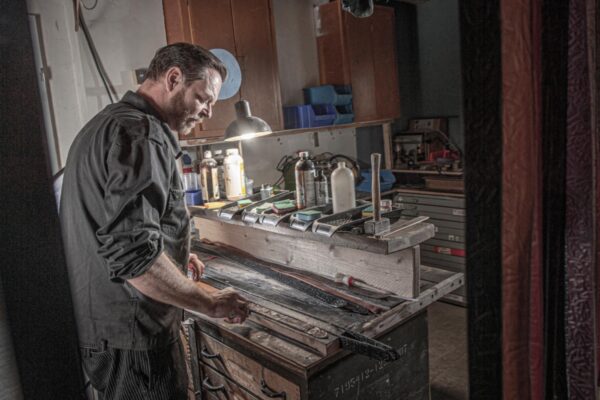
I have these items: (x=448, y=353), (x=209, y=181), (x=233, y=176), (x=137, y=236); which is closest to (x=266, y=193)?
(x=233, y=176)

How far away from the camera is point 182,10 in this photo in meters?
2.64

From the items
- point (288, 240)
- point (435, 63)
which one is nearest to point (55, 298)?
point (288, 240)

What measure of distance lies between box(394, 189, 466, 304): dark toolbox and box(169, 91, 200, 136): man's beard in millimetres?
2208

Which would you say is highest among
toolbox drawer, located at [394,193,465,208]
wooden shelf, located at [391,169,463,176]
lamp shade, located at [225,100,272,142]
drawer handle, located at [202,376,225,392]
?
lamp shade, located at [225,100,272,142]

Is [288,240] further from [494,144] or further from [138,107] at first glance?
[494,144]

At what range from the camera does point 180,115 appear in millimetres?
1604

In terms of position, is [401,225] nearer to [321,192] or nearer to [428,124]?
[321,192]

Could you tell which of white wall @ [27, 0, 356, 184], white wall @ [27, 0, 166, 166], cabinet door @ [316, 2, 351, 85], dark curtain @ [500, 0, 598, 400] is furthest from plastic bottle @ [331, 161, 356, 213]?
cabinet door @ [316, 2, 351, 85]

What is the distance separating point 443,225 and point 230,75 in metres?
2.04

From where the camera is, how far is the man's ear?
5.04ft

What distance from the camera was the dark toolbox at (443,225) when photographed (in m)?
3.57

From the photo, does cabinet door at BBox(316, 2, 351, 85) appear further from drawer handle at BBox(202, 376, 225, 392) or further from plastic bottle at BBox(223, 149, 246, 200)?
drawer handle at BBox(202, 376, 225, 392)

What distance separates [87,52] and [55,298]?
2.47m

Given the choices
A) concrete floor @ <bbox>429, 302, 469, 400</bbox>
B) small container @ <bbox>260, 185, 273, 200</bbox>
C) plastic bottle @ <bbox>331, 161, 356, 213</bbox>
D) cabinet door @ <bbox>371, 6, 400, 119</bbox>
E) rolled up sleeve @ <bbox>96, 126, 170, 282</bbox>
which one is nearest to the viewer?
rolled up sleeve @ <bbox>96, 126, 170, 282</bbox>
